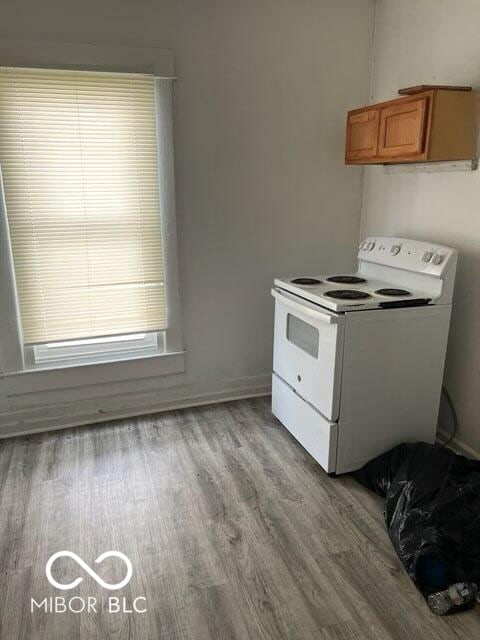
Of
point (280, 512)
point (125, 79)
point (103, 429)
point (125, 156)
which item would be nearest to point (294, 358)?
point (280, 512)

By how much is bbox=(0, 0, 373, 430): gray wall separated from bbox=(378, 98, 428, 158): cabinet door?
0.60 metres

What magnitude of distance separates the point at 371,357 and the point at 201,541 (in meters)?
1.10

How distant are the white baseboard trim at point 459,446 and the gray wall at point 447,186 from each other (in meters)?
0.03

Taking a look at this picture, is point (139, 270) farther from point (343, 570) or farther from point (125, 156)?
point (343, 570)

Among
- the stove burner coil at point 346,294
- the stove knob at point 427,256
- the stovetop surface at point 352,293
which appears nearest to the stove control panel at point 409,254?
the stove knob at point 427,256

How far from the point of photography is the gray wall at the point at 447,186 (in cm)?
227

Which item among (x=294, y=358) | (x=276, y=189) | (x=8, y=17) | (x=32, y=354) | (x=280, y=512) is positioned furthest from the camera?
(x=276, y=189)

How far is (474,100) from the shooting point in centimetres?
218

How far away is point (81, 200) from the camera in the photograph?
8.45 ft

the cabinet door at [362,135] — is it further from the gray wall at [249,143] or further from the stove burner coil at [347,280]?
the stove burner coil at [347,280]

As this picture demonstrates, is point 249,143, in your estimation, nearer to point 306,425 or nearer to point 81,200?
point 81,200

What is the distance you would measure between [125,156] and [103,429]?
1.59 metres

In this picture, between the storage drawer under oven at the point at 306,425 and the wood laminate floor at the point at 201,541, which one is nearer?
the wood laminate floor at the point at 201,541

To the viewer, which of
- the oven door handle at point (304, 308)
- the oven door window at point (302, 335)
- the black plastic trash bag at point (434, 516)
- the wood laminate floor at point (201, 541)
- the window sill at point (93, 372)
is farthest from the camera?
the window sill at point (93, 372)
